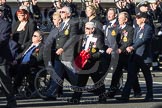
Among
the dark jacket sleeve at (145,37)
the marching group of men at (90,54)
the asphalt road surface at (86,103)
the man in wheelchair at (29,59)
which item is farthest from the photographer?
the man in wheelchair at (29,59)

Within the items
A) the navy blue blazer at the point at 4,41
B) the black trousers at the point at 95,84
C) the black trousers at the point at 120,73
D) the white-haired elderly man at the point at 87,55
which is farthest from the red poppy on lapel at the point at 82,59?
the navy blue blazer at the point at 4,41

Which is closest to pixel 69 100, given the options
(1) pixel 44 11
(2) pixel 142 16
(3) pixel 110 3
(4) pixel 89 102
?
(4) pixel 89 102

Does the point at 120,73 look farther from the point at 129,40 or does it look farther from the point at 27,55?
the point at 27,55

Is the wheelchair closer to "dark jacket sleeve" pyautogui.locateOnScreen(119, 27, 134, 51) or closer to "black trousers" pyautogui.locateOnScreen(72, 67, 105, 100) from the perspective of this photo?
"black trousers" pyautogui.locateOnScreen(72, 67, 105, 100)

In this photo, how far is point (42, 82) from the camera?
15.2m

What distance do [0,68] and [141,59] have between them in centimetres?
330

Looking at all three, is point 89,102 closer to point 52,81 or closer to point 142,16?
point 52,81

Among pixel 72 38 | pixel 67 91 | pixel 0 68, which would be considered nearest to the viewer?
pixel 0 68

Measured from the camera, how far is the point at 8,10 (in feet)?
68.2

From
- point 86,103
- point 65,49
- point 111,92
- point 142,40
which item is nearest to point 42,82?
point 65,49

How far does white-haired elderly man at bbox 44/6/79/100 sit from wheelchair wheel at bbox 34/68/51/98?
0.22 metres

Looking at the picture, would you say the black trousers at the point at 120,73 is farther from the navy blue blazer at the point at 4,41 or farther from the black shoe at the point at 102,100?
the navy blue blazer at the point at 4,41

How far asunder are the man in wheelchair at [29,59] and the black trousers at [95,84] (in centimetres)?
118

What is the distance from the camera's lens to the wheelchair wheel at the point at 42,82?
1484 cm
